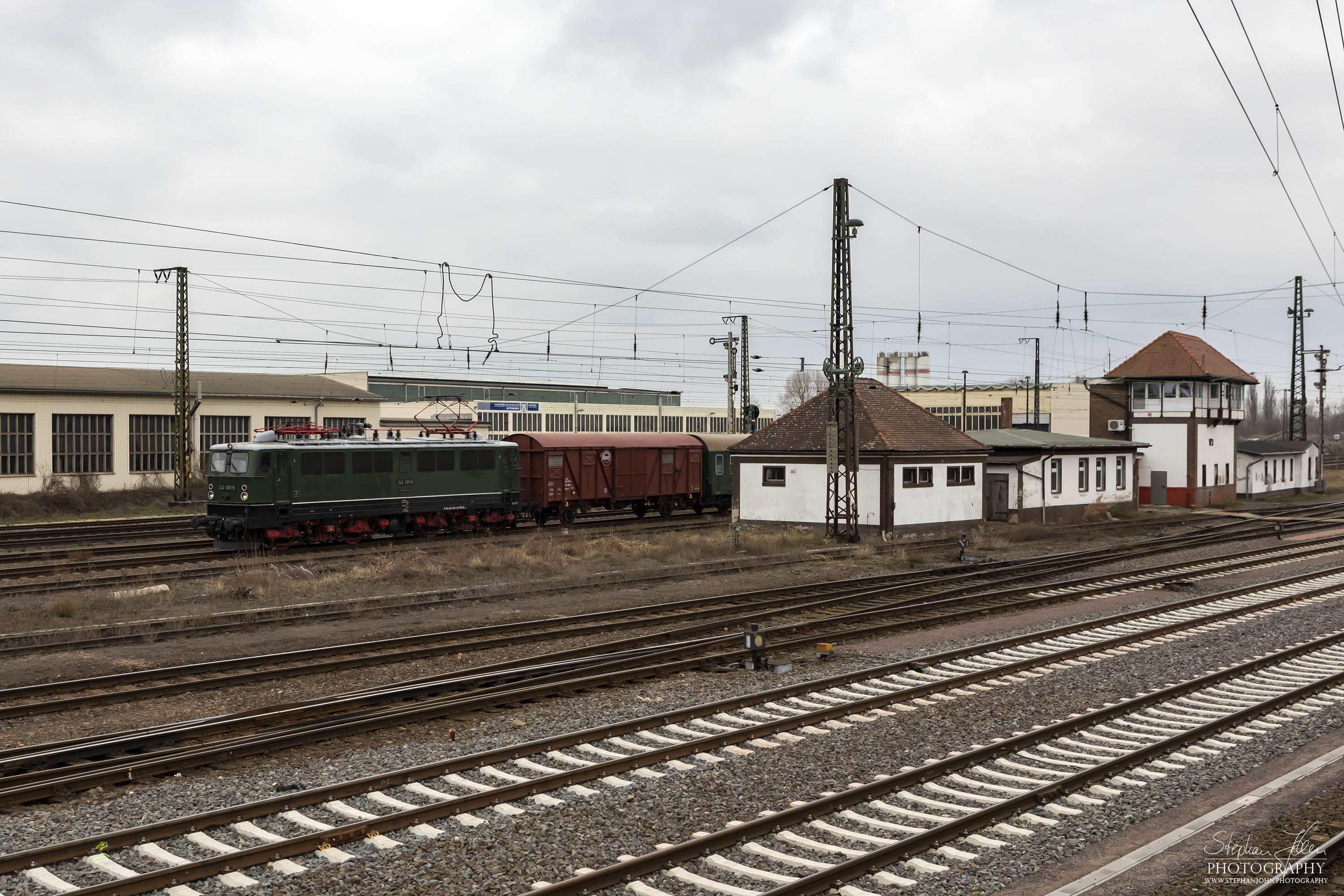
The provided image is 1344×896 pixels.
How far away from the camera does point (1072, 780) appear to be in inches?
368

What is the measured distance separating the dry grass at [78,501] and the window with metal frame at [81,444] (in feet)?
2.42

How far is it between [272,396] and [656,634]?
40221 mm

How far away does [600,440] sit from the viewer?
36.5 metres

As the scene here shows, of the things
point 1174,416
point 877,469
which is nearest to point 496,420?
point 1174,416

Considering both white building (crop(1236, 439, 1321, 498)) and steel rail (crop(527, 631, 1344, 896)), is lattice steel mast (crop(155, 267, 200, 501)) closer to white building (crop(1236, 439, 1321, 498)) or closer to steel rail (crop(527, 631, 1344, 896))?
steel rail (crop(527, 631, 1344, 896))

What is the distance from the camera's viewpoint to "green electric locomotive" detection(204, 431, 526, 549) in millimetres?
27516

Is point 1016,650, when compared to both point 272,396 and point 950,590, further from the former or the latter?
point 272,396

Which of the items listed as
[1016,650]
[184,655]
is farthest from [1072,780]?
[184,655]

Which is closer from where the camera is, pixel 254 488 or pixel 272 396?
pixel 254 488

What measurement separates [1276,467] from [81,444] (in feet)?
203

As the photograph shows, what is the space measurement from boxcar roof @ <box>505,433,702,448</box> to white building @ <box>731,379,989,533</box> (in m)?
3.16

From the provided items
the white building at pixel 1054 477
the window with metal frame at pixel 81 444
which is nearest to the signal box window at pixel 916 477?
the white building at pixel 1054 477

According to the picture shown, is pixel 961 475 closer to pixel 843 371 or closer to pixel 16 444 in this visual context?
pixel 843 371

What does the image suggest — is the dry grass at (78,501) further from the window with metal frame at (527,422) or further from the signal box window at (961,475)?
the window with metal frame at (527,422)
